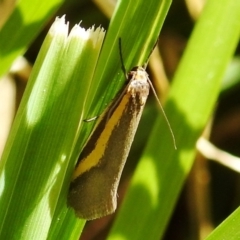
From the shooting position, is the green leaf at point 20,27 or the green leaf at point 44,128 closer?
the green leaf at point 44,128

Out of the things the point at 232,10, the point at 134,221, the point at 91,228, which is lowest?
the point at 91,228

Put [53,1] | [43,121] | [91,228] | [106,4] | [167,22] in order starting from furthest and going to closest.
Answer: [167,22] → [91,228] → [106,4] → [53,1] → [43,121]

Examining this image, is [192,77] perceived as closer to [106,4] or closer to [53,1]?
[53,1]

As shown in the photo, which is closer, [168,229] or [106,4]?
[106,4]

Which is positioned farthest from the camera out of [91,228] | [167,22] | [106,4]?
[167,22]

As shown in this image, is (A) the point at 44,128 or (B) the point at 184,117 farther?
(B) the point at 184,117

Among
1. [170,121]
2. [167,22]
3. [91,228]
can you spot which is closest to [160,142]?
[170,121]

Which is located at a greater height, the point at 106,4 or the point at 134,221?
the point at 106,4

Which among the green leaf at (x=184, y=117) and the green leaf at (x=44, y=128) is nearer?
the green leaf at (x=44, y=128)

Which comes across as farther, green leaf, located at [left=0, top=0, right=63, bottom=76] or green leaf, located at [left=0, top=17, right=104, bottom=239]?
green leaf, located at [left=0, top=0, right=63, bottom=76]

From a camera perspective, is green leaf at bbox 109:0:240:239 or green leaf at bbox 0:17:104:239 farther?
green leaf at bbox 109:0:240:239

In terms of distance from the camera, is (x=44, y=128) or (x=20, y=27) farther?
(x=20, y=27)
